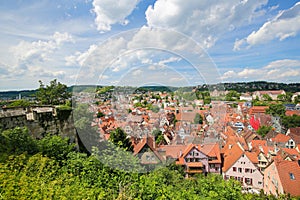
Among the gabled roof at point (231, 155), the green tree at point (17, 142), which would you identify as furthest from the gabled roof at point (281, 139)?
the green tree at point (17, 142)

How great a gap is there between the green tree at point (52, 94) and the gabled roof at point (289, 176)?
10789 mm

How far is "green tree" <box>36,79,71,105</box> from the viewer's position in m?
9.52

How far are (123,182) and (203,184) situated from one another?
3.96ft

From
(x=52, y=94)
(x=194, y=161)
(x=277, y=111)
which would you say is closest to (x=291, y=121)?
(x=277, y=111)

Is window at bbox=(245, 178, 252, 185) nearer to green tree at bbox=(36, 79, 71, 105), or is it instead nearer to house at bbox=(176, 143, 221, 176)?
house at bbox=(176, 143, 221, 176)

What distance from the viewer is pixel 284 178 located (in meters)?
9.30

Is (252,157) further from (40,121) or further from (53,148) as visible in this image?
(40,121)

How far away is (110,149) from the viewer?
315 centimetres

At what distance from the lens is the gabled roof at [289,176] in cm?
896

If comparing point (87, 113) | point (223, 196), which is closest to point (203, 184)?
point (223, 196)

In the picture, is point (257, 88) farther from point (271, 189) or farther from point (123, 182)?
point (123, 182)

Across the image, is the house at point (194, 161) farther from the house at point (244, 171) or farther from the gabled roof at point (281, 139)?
the gabled roof at point (281, 139)

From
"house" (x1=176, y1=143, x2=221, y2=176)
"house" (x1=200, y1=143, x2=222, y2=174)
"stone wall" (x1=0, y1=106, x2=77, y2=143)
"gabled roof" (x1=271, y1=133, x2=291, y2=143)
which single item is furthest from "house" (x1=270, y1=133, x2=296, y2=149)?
"stone wall" (x1=0, y1=106, x2=77, y2=143)

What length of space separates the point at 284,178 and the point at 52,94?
11.7 metres
